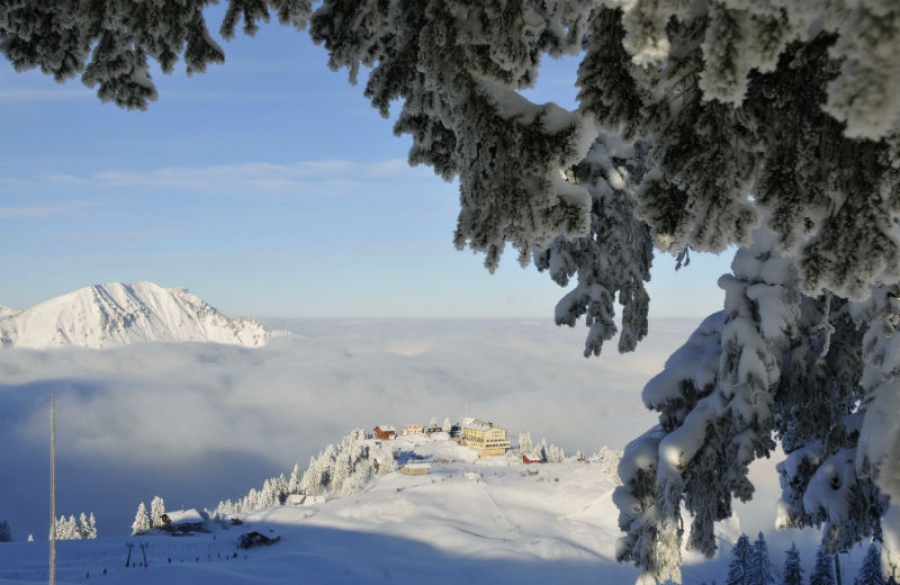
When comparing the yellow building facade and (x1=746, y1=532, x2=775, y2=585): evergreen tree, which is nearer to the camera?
(x1=746, y1=532, x2=775, y2=585): evergreen tree

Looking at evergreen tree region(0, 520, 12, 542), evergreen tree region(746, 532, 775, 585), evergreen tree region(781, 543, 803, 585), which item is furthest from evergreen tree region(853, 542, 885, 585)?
evergreen tree region(0, 520, 12, 542)

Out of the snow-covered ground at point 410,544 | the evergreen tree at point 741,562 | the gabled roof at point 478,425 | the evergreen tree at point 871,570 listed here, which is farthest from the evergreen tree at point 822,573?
the gabled roof at point 478,425

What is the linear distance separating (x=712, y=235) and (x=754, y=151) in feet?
1.13

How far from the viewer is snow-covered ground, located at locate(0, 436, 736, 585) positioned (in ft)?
90.8

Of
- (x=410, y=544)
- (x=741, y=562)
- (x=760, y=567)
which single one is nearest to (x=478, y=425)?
(x=410, y=544)

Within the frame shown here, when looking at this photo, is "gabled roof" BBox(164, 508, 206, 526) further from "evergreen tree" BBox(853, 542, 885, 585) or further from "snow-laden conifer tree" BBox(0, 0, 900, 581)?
"snow-laden conifer tree" BBox(0, 0, 900, 581)

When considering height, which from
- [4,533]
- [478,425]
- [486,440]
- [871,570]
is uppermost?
[478,425]

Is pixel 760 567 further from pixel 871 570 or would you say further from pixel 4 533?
pixel 4 533

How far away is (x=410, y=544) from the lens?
40562 millimetres

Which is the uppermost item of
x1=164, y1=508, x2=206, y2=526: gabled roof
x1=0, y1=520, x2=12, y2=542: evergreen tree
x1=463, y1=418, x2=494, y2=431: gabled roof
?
x1=463, y1=418, x2=494, y2=431: gabled roof

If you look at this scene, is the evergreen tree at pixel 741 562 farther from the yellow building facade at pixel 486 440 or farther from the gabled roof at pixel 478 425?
the gabled roof at pixel 478 425

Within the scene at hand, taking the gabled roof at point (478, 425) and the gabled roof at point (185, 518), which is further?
the gabled roof at point (478, 425)

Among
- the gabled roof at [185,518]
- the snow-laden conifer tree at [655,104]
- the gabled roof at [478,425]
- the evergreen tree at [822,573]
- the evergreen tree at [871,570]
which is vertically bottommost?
the gabled roof at [185,518]

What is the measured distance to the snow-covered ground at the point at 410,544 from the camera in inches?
1089
